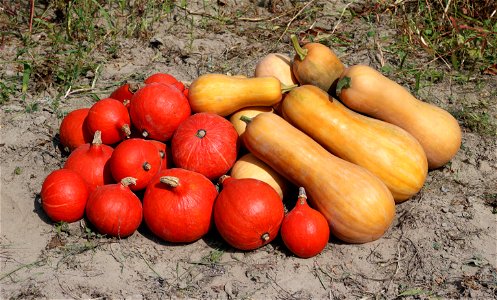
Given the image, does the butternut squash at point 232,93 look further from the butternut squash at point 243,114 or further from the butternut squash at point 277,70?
the butternut squash at point 277,70

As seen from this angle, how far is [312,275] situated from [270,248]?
36 cm

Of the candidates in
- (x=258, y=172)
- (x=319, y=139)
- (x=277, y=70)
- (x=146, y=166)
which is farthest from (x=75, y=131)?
(x=319, y=139)

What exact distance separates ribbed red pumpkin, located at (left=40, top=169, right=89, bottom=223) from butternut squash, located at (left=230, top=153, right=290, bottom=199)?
100 centimetres

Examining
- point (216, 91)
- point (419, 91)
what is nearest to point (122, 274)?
point (216, 91)

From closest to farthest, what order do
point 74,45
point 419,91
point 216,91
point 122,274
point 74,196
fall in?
point 122,274, point 74,196, point 216,91, point 419,91, point 74,45

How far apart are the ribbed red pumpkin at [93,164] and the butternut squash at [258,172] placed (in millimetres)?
840

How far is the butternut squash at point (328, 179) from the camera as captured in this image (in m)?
3.99

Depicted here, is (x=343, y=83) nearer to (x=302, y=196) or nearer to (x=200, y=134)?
(x=302, y=196)

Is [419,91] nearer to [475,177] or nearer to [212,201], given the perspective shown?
[475,177]

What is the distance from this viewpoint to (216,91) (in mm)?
4543

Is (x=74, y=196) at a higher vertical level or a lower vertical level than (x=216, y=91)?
lower

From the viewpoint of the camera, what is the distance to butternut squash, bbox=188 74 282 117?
14.9ft

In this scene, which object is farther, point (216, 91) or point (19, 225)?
point (216, 91)

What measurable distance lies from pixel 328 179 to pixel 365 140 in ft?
1.29
